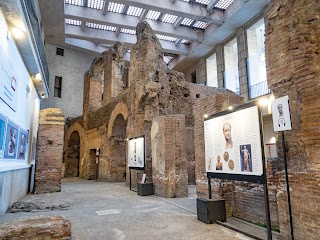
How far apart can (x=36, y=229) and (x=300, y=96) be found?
3503 mm

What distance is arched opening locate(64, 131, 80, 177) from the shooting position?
53.8 ft

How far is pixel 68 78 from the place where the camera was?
1958 cm

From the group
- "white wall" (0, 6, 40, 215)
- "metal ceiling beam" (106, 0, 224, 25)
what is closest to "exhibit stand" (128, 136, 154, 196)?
"white wall" (0, 6, 40, 215)

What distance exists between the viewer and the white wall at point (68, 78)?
1872 cm

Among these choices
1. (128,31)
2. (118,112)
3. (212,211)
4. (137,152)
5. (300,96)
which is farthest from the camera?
(128,31)

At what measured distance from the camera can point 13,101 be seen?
17.6 ft

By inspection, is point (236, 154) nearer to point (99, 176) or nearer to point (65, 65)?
point (99, 176)

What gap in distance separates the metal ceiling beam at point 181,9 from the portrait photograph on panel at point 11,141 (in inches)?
382

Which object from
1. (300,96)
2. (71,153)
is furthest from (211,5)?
(300,96)

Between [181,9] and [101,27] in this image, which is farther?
[101,27]

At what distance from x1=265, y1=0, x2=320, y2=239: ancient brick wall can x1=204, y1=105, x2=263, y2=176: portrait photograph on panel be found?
38cm

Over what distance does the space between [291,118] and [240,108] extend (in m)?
0.68

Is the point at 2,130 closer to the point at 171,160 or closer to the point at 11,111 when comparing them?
the point at 11,111

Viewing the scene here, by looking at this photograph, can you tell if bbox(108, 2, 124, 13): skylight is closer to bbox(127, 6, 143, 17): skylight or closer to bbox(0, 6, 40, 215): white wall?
bbox(127, 6, 143, 17): skylight
